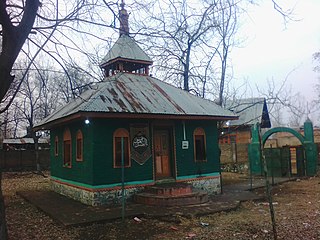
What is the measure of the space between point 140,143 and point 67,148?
3.90 m

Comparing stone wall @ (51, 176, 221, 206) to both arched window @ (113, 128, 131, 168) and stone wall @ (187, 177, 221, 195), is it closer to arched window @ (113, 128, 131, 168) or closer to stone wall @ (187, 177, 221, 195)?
stone wall @ (187, 177, 221, 195)

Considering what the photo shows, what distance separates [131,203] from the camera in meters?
11.6

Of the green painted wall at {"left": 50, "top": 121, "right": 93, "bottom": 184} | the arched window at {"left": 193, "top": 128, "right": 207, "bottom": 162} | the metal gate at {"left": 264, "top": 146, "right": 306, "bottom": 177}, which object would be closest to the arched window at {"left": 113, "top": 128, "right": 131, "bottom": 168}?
the green painted wall at {"left": 50, "top": 121, "right": 93, "bottom": 184}

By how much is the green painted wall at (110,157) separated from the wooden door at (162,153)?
1.05 ft

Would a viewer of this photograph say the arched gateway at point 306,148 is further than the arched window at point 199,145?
Yes

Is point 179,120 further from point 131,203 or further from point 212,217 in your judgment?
point 212,217

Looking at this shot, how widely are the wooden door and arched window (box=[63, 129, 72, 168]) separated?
371 cm

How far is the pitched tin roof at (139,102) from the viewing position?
11520mm

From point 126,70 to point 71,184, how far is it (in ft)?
19.3

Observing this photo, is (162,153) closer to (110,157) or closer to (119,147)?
(119,147)

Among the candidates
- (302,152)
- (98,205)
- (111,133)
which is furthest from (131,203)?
(302,152)

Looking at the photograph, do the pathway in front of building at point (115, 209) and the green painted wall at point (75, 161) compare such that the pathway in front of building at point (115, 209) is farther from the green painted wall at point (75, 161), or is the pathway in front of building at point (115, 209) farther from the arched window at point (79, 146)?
the arched window at point (79, 146)

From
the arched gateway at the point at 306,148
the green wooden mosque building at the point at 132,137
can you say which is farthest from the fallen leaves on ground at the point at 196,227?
the arched gateway at the point at 306,148

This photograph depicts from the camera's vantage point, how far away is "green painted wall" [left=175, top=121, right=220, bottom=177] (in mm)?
13414
